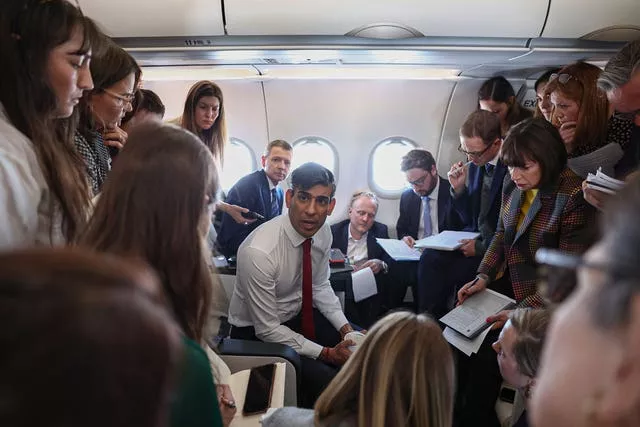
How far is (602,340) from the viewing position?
47 cm

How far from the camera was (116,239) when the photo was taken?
102 cm

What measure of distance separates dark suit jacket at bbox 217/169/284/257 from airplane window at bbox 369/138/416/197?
1643mm

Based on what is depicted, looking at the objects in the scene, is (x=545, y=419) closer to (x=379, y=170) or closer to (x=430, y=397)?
(x=430, y=397)

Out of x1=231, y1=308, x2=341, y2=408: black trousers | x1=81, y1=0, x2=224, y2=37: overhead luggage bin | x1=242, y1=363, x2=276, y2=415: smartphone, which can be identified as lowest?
x1=231, y1=308, x2=341, y2=408: black trousers

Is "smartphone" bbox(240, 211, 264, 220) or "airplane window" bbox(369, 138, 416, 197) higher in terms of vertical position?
"airplane window" bbox(369, 138, 416, 197)

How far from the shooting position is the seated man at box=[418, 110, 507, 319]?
3168 mm

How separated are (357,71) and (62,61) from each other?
9.80 ft

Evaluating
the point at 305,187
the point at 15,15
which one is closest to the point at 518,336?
the point at 305,187

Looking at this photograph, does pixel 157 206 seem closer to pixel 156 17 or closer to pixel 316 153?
pixel 156 17

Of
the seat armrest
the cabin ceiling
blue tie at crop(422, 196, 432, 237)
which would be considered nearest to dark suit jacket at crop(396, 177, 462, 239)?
blue tie at crop(422, 196, 432, 237)

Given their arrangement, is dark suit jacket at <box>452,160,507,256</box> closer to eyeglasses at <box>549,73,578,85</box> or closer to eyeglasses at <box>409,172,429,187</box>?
eyeglasses at <box>409,172,429,187</box>

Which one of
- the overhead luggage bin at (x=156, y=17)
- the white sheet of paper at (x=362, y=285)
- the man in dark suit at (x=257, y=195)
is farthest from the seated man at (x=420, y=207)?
the overhead luggage bin at (x=156, y=17)

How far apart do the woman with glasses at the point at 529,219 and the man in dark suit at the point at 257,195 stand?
→ 6.23ft

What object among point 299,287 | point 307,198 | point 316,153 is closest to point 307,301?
point 299,287
